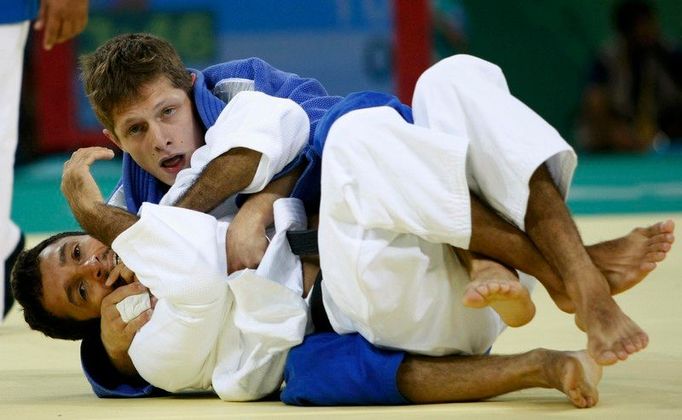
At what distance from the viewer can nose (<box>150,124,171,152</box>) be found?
2.95 metres

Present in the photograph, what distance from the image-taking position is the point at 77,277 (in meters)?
2.91

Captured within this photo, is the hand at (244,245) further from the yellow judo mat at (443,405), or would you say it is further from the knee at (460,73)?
the knee at (460,73)

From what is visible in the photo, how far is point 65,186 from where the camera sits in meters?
2.86

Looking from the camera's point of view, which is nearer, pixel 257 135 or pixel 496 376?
pixel 496 376

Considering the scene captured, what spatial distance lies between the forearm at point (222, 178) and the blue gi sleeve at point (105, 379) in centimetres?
41

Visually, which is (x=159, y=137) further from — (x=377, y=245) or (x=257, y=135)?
(x=377, y=245)

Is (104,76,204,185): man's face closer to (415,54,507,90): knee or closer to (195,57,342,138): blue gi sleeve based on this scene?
(195,57,342,138): blue gi sleeve

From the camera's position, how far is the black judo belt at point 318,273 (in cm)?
273

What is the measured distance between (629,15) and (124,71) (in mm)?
7618

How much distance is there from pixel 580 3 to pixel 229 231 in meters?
8.83

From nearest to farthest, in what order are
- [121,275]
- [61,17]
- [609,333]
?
[609,333], [121,275], [61,17]

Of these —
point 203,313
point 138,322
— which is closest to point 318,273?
point 203,313

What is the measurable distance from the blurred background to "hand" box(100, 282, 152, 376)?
580 cm

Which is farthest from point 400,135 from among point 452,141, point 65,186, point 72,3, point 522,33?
point 522,33
